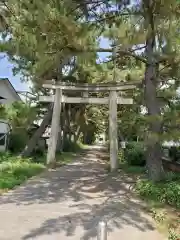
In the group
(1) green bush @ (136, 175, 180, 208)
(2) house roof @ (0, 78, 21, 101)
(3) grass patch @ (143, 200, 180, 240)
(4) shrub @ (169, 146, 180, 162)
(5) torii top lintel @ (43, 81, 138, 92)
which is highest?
(2) house roof @ (0, 78, 21, 101)

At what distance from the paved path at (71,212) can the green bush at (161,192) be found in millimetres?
403

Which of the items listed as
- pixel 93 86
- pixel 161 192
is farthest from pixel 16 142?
pixel 161 192

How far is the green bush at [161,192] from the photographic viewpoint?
29.7ft

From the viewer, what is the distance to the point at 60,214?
7.80 m

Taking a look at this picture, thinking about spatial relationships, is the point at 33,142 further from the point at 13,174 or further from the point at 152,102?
the point at 152,102

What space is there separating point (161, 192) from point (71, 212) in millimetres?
2884

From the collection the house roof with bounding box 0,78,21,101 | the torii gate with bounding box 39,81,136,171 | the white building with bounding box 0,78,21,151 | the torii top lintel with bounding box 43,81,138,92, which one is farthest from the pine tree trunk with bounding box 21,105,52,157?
the house roof with bounding box 0,78,21,101

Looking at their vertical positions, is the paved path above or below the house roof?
below

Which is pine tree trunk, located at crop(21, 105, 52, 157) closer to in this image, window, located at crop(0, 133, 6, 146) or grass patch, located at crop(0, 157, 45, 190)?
window, located at crop(0, 133, 6, 146)

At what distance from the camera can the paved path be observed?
21.1 ft

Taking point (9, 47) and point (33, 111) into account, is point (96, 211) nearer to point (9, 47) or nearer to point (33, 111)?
point (9, 47)

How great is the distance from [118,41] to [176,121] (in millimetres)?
3528

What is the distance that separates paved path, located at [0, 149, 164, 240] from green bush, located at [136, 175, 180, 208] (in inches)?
15.9

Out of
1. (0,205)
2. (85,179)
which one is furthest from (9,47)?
(0,205)
